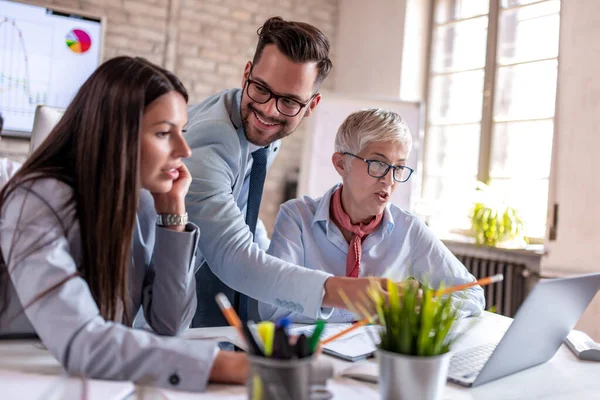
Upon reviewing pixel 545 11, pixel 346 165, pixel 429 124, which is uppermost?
pixel 545 11

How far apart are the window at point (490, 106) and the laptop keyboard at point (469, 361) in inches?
108

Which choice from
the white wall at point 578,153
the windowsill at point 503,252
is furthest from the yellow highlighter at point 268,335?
the windowsill at point 503,252

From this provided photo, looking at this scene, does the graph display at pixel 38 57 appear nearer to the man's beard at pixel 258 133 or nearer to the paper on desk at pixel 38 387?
the man's beard at pixel 258 133

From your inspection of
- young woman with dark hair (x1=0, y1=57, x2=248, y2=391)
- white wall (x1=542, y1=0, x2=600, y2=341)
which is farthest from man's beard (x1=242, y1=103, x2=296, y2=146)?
white wall (x1=542, y1=0, x2=600, y2=341)

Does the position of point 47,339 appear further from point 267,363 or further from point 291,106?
point 291,106

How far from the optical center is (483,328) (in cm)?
156

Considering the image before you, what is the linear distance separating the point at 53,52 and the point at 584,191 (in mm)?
3459

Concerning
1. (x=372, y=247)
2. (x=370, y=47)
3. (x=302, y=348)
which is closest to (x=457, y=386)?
(x=302, y=348)

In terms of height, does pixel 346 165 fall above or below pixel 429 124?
below

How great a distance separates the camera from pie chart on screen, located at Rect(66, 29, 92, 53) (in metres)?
4.16

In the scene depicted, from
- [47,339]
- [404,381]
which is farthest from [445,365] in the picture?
[47,339]

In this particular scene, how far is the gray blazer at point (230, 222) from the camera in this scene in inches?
52.6

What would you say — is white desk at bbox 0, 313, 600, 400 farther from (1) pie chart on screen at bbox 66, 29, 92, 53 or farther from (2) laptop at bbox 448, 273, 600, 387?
(1) pie chart on screen at bbox 66, 29, 92, 53

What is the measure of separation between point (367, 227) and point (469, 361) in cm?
70
